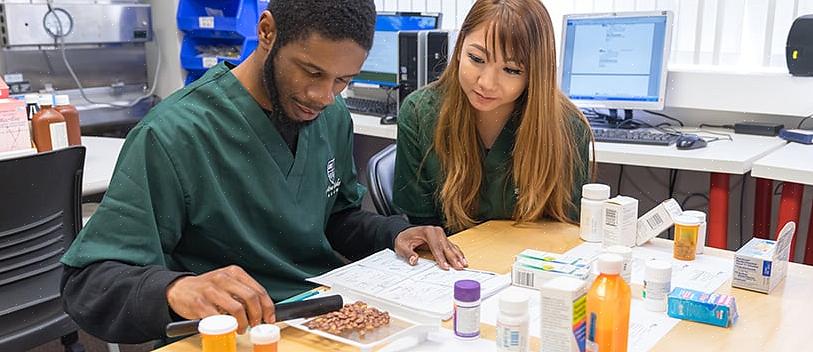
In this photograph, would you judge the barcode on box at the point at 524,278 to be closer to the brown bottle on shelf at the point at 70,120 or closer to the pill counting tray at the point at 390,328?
the pill counting tray at the point at 390,328

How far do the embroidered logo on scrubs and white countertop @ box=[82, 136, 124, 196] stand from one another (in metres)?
0.58

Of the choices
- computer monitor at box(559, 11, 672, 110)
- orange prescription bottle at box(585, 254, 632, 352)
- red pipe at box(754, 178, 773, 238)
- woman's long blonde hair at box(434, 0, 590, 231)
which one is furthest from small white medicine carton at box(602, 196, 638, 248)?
computer monitor at box(559, 11, 672, 110)

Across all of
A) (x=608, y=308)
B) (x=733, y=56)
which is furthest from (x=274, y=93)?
(x=733, y=56)

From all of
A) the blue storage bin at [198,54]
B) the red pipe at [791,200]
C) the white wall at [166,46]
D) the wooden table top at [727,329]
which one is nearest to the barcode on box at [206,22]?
the blue storage bin at [198,54]

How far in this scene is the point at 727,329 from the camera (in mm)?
1069

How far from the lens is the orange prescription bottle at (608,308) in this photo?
919mm

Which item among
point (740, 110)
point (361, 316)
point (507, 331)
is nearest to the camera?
point (507, 331)

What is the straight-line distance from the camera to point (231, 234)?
1227 millimetres

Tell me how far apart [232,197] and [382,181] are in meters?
0.65

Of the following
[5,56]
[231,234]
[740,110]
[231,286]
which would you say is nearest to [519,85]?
[231,234]

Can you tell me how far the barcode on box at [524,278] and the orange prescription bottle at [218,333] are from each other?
0.54m

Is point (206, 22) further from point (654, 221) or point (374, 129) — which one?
point (654, 221)

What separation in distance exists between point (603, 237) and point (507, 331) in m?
0.60

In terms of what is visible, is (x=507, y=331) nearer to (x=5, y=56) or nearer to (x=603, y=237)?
(x=603, y=237)
